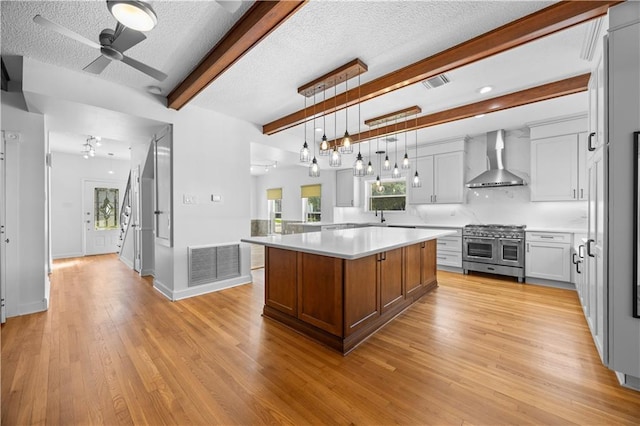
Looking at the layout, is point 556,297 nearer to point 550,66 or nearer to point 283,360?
point 550,66

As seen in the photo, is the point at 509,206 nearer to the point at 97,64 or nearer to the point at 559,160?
the point at 559,160

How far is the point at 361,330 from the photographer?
252 cm

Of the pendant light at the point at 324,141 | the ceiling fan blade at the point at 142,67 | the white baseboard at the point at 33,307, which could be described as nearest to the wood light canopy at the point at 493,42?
the pendant light at the point at 324,141

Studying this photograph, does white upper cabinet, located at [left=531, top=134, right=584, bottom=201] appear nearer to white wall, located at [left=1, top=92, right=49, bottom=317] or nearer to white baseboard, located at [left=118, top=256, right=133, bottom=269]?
white wall, located at [left=1, top=92, right=49, bottom=317]

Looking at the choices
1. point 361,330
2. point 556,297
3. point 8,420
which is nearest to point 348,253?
point 361,330

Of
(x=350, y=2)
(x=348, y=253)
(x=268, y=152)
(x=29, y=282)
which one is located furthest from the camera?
(x=268, y=152)

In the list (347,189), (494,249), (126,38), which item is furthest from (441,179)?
(126,38)

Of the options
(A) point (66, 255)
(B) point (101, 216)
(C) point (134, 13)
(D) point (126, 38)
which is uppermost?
(D) point (126, 38)

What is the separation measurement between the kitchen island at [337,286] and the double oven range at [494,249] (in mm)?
2279

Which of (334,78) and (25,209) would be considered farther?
(25,209)

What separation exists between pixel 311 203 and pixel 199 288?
5.38 metres

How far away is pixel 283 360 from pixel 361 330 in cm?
76

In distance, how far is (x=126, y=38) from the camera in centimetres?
196

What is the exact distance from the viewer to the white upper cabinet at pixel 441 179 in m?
5.50
